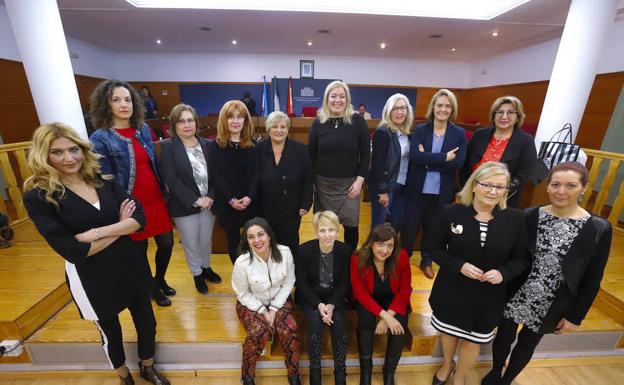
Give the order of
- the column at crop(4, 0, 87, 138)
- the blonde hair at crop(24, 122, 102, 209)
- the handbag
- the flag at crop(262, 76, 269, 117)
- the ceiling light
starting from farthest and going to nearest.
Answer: the flag at crop(262, 76, 269, 117)
the ceiling light
the column at crop(4, 0, 87, 138)
the handbag
the blonde hair at crop(24, 122, 102, 209)

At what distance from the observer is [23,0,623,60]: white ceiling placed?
5.08 m

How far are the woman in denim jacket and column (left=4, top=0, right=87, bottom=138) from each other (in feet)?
5.84

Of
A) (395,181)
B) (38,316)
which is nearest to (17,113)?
(38,316)

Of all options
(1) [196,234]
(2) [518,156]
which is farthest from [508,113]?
(1) [196,234]

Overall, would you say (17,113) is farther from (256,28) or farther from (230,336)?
(230,336)

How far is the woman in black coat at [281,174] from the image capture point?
1.90 metres

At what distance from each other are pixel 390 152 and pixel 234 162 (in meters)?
1.16

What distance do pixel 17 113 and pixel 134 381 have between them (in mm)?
6283

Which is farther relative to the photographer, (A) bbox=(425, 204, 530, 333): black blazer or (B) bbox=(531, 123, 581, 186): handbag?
(B) bbox=(531, 123, 581, 186): handbag

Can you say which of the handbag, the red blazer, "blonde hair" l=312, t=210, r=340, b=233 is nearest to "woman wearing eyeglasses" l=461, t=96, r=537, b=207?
the handbag

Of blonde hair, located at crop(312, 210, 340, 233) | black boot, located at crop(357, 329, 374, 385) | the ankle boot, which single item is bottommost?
the ankle boot

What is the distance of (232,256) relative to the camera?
2.21 metres

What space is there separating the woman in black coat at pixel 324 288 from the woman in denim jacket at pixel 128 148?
935mm

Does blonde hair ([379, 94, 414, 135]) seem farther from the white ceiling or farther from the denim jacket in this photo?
the white ceiling
